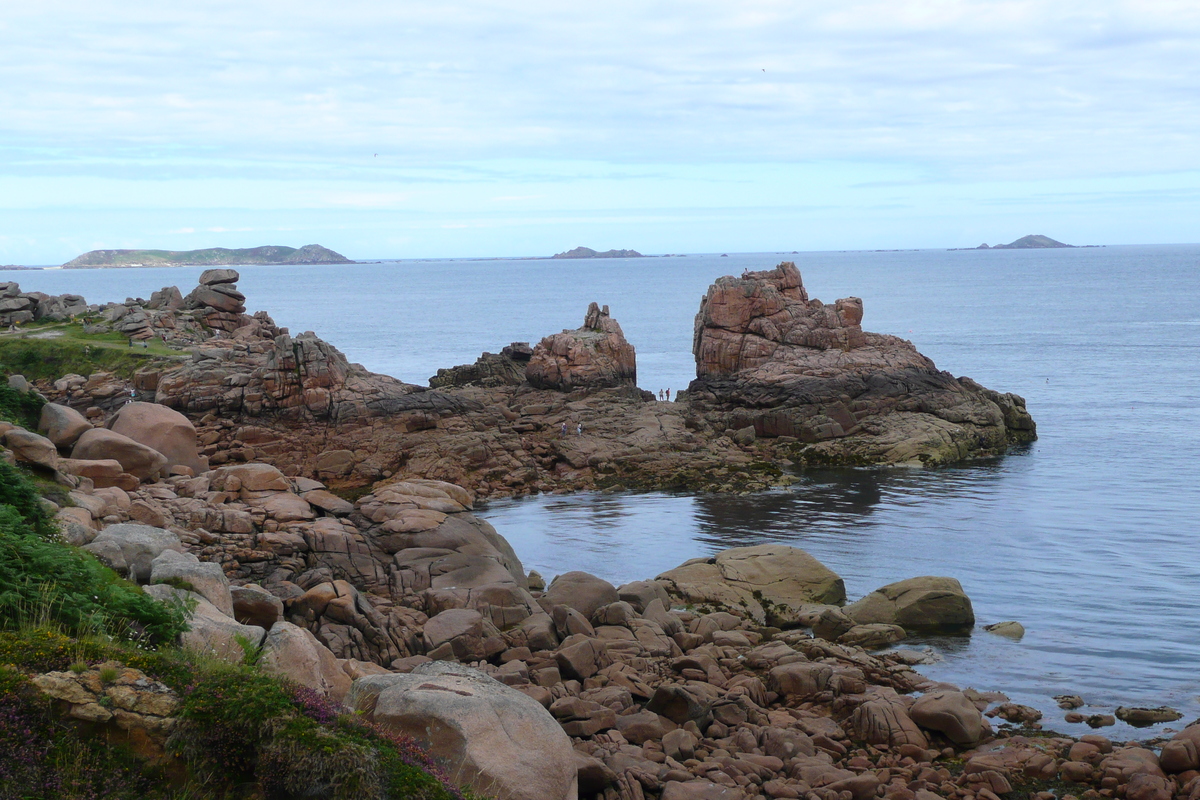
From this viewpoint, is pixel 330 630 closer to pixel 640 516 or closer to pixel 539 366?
pixel 640 516

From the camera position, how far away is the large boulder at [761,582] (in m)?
27.5

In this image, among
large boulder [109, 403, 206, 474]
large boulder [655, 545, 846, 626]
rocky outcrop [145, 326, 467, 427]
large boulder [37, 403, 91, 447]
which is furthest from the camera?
rocky outcrop [145, 326, 467, 427]

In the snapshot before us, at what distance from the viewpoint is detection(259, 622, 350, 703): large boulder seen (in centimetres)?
1314

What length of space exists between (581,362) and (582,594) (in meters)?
35.7

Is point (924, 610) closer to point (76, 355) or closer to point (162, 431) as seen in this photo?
point (162, 431)

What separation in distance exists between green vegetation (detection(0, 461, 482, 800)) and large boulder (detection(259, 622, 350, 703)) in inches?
72.5

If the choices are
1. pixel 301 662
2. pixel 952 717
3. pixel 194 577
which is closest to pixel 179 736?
pixel 301 662

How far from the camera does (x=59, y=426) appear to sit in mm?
23344

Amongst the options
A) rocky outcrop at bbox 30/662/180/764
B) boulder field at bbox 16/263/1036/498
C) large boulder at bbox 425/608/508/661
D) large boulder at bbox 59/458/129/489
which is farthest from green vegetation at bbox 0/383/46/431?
boulder field at bbox 16/263/1036/498

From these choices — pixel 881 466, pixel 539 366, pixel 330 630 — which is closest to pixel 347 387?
pixel 539 366

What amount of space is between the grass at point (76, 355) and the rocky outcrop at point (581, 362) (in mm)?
20087

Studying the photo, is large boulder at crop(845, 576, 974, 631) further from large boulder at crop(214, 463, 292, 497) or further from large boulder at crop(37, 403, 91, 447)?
large boulder at crop(37, 403, 91, 447)

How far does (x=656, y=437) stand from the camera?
50688 mm

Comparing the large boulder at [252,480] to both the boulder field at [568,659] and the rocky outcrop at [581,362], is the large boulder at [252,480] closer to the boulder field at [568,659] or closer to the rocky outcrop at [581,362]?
the boulder field at [568,659]
